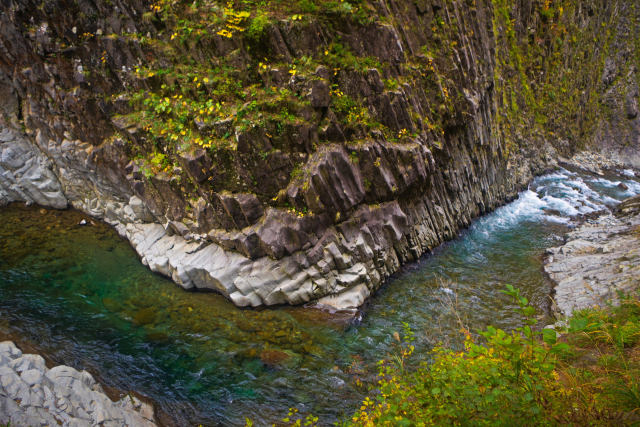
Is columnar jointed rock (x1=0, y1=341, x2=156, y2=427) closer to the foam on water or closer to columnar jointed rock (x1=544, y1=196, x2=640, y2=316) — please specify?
columnar jointed rock (x1=544, y1=196, x2=640, y2=316)

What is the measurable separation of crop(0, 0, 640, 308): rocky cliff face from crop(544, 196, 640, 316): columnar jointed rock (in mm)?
4519

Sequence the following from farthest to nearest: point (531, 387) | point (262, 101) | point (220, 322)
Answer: point (262, 101)
point (220, 322)
point (531, 387)

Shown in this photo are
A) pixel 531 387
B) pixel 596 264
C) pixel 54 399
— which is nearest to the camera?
pixel 531 387

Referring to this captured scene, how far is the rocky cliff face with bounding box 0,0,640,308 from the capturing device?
1132 centimetres

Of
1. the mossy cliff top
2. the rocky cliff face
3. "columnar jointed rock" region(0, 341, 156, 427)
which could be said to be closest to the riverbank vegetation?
"columnar jointed rock" region(0, 341, 156, 427)

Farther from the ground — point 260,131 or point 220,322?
point 260,131

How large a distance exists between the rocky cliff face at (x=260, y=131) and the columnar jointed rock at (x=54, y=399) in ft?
14.6

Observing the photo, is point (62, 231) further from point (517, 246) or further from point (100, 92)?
point (517, 246)

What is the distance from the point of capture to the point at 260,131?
440 inches

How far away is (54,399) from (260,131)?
8.60 metres

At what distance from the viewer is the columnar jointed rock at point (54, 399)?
6.11 metres

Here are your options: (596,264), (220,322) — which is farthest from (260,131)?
(596,264)

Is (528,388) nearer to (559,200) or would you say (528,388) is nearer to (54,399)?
(54,399)

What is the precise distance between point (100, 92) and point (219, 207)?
27.4 feet
